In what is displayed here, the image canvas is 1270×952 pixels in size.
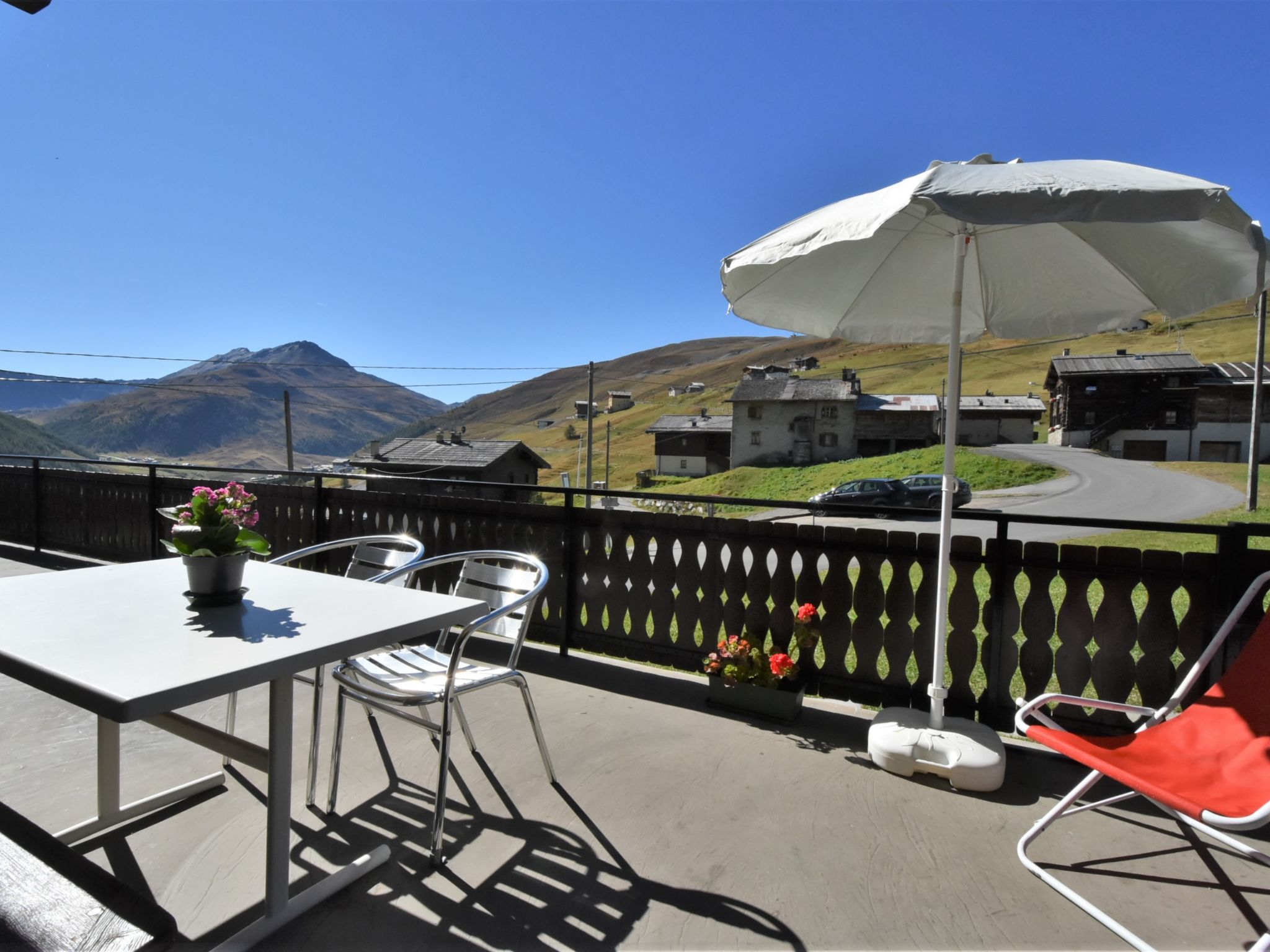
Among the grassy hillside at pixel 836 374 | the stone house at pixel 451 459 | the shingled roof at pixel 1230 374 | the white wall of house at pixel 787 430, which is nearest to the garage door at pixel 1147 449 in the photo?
the shingled roof at pixel 1230 374

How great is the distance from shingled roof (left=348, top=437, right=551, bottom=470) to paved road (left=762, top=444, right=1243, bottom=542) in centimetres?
1507

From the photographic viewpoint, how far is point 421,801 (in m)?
2.08

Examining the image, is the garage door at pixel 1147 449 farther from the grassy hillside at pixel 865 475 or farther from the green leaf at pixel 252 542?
the green leaf at pixel 252 542

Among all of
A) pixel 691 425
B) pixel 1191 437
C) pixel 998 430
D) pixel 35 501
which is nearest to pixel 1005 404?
pixel 998 430

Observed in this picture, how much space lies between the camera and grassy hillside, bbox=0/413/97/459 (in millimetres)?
60500

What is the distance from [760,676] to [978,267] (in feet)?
6.77

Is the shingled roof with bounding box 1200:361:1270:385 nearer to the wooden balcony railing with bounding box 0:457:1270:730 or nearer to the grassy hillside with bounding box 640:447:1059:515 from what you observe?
the grassy hillside with bounding box 640:447:1059:515

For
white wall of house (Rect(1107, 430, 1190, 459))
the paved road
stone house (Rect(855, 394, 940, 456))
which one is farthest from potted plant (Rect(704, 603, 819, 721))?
white wall of house (Rect(1107, 430, 1190, 459))

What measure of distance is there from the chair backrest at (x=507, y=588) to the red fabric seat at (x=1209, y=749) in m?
1.53

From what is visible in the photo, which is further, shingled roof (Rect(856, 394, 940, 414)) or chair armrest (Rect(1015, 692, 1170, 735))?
shingled roof (Rect(856, 394, 940, 414))

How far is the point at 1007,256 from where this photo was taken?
9.21 feet

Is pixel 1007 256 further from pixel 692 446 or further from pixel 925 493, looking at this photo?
pixel 692 446

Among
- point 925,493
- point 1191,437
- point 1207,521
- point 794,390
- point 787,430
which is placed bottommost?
point 1207,521

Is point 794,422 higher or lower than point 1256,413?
higher
